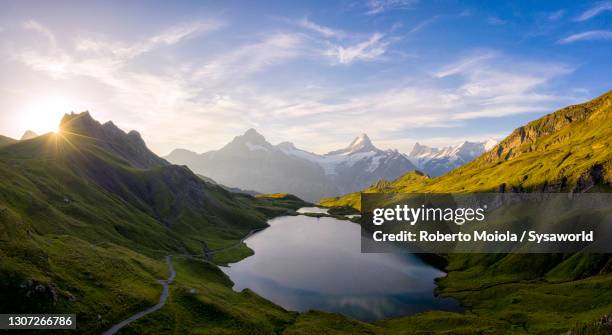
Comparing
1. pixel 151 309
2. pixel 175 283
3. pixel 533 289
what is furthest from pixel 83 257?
pixel 533 289

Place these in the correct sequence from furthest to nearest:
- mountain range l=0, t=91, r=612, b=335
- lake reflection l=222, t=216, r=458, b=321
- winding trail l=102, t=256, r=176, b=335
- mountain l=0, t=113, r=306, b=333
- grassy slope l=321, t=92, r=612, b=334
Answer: lake reflection l=222, t=216, r=458, b=321
grassy slope l=321, t=92, r=612, b=334
mountain range l=0, t=91, r=612, b=335
mountain l=0, t=113, r=306, b=333
winding trail l=102, t=256, r=176, b=335

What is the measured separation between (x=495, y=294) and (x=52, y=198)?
176m

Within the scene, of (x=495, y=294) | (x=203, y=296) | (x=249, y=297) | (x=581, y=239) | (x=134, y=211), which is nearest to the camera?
(x=203, y=296)

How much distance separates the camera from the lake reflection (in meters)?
112

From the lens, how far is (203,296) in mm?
89625

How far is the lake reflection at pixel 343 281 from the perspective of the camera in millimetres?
111688

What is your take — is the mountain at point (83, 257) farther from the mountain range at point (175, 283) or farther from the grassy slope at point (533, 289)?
the grassy slope at point (533, 289)

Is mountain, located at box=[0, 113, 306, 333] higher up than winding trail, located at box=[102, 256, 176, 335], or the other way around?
mountain, located at box=[0, 113, 306, 333]

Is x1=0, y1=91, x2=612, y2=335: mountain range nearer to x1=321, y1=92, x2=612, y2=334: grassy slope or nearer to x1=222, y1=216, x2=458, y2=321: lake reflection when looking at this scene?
x1=321, y1=92, x2=612, y2=334: grassy slope

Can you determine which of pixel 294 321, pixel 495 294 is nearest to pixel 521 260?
pixel 495 294

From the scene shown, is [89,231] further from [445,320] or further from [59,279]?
[445,320]

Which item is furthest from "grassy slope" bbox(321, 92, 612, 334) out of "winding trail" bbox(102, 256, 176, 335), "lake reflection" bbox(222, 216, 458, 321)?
"winding trail" bbox(102, 256, 176, 335)

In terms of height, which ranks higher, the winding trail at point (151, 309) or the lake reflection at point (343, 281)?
the winding trail at point (151, 309)

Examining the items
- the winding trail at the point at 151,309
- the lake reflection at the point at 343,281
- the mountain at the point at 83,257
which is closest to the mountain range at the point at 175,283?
the mountain at the point at 83,257
